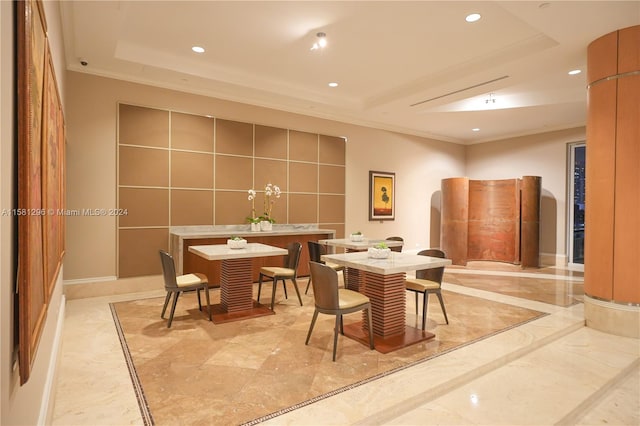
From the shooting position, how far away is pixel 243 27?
448 centimetres

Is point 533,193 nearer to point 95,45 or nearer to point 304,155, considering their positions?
point 304,155

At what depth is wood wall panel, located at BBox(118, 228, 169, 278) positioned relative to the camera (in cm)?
550

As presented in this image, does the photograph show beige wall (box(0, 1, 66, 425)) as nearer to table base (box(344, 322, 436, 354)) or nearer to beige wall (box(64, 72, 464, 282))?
table base (box(344, 322, 436, 354))

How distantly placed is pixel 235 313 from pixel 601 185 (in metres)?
4.52

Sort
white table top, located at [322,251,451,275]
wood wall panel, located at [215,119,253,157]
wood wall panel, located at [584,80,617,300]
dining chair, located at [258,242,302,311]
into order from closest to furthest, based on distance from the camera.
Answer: white table top, located at [322,251,451,275], wood wall panel, located at [584,80,617,300], dining chair, located at [258,242,302,311], wood wall panel, located at [215,119,253,157]

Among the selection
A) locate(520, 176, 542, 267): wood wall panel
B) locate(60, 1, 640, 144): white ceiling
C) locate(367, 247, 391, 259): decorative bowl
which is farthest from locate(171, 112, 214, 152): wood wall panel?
locate(520, 176, 542, 267): wood wall panel

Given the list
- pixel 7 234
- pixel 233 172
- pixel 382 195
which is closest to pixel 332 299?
pixel 7 234

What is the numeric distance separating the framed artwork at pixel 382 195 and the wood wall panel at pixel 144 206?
179 inches

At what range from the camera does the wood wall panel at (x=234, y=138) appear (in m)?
6.32

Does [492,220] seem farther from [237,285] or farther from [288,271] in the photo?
[237,285]

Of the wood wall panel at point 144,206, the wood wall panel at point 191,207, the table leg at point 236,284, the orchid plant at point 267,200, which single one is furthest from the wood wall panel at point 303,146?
the table leg at point 236,284

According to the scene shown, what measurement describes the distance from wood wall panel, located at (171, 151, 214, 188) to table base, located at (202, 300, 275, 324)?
2.26 metres

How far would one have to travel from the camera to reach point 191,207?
6.06m

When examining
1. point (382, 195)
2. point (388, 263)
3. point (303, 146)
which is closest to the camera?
point (388, 263)
